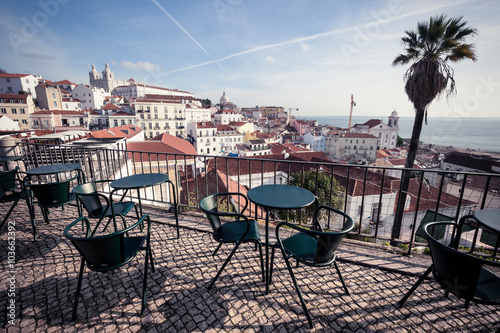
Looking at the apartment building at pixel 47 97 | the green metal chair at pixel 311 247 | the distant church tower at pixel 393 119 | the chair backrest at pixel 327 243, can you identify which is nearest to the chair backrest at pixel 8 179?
the green metal chair at pixel 311 247

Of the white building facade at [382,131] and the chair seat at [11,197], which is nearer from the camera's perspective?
the chair seat at [11,197]

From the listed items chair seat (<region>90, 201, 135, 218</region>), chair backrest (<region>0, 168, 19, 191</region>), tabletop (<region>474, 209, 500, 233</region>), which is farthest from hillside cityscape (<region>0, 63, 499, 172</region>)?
tabletop (<region>474, 209, 500, 233</region>)

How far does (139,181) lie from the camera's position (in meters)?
3.28

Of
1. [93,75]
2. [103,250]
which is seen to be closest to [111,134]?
[103,250]

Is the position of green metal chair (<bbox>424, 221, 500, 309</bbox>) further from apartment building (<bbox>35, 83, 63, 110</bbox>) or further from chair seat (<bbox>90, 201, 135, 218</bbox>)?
apartment building (<bbox>35, 83, 63, 110</bbox>)

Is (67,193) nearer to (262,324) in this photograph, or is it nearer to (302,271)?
(262,324)

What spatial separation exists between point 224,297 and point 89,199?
2376 mm

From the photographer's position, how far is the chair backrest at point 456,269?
1649 mm

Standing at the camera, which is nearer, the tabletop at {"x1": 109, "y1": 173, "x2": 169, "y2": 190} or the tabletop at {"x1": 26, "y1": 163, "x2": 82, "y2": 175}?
the tabletop at {"x1": 109, "y1": 173, "x2": 169, "y2": 190}

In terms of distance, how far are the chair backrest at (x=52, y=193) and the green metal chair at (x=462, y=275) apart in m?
4.74

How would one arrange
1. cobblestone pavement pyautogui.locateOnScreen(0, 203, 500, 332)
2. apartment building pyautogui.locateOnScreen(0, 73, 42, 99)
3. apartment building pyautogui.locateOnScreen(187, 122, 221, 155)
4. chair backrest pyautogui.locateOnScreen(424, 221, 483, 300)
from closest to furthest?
chair backrest pyautogui.locateOnScreen(424, 221, 483, 300)
cobblestone pavement pyautogui.locateOnScreen(0, 203, 500, 332)
apartment building pyautogui.locateOnScreen(187, 122, 221, 155)
apartment building pyautogui.locateOnScreen(0, 73, 42, 99)

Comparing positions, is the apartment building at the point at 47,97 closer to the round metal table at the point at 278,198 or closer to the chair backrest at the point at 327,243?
the round metal table at the point at 278,198

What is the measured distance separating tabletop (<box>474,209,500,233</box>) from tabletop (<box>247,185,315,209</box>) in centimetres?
168

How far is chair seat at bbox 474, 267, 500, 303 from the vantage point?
1.80m
